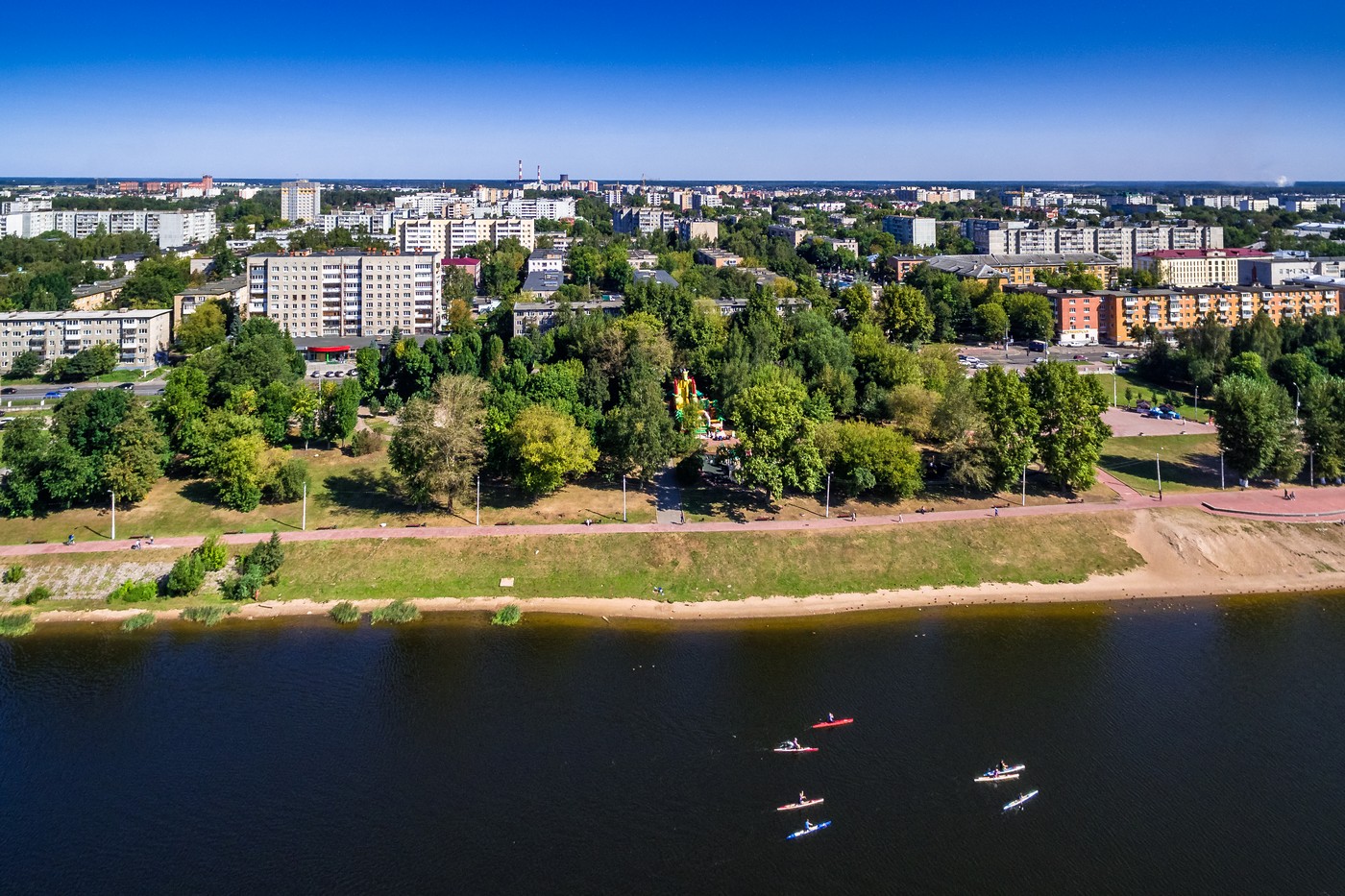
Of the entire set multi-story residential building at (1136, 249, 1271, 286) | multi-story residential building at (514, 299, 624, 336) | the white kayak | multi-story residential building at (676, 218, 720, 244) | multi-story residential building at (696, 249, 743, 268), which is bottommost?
the white kayak

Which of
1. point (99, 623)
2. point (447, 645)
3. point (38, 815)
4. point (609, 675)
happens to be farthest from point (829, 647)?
point (99, 623)

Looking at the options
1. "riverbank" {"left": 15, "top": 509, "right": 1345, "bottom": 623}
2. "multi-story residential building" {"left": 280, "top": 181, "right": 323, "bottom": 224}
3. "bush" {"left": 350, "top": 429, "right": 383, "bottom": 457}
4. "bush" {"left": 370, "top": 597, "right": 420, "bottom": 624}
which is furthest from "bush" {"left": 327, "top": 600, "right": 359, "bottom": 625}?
"multi-story residential building" {"left": 280, "top": 181, "right": 323, "bottom": 224}

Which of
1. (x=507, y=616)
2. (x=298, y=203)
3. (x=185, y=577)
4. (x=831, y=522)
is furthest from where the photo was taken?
(x=298, y=203)

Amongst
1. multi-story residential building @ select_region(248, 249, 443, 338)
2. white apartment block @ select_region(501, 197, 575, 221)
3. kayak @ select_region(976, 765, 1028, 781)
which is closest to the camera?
kayak @ select_region(976, 765, 1028, 781)

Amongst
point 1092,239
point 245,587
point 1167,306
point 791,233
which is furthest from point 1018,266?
point 245,587

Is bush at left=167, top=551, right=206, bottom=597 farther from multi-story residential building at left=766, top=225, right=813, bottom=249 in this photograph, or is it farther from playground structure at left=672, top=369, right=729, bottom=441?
multi-story residential building at left=766, top=225, right=813, bottom=249

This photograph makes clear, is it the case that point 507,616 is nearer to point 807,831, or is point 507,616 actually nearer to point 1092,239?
point 807,831

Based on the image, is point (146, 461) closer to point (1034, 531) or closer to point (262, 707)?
point (262, 707)
